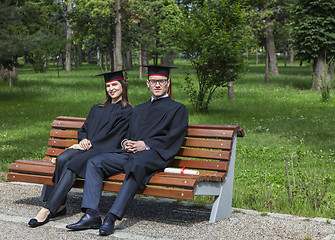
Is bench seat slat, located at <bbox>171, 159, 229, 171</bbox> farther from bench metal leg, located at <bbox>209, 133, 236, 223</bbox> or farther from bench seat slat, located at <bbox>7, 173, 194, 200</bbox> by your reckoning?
bench seat slat, located at <bbox>7, 173, 194, 200</bbox>

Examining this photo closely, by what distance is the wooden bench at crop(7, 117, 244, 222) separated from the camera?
4805 millimetres

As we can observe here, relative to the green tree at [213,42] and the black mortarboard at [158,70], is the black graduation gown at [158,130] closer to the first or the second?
the black mortarboard at [158,70]

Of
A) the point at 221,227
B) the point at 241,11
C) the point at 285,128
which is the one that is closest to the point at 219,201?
the point at 221,227

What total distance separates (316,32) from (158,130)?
69.0 feet

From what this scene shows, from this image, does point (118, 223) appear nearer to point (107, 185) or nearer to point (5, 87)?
point (107, 185)

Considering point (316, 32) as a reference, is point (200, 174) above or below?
below

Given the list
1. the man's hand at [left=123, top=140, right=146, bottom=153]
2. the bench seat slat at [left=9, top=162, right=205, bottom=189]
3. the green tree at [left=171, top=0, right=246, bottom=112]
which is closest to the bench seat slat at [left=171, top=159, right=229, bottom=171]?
the bench seat slat at [left=9, top=162, right=205, bottom=189]

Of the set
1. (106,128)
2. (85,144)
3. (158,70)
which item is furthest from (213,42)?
(85,144)

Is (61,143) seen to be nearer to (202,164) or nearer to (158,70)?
(158,70)

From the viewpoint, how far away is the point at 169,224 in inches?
203

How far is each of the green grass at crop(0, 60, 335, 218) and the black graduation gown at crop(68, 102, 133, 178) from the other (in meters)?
1.39

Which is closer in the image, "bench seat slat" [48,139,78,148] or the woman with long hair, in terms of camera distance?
the woman with long hair

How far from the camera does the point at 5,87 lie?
23859 mm

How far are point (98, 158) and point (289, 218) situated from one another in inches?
79.0
